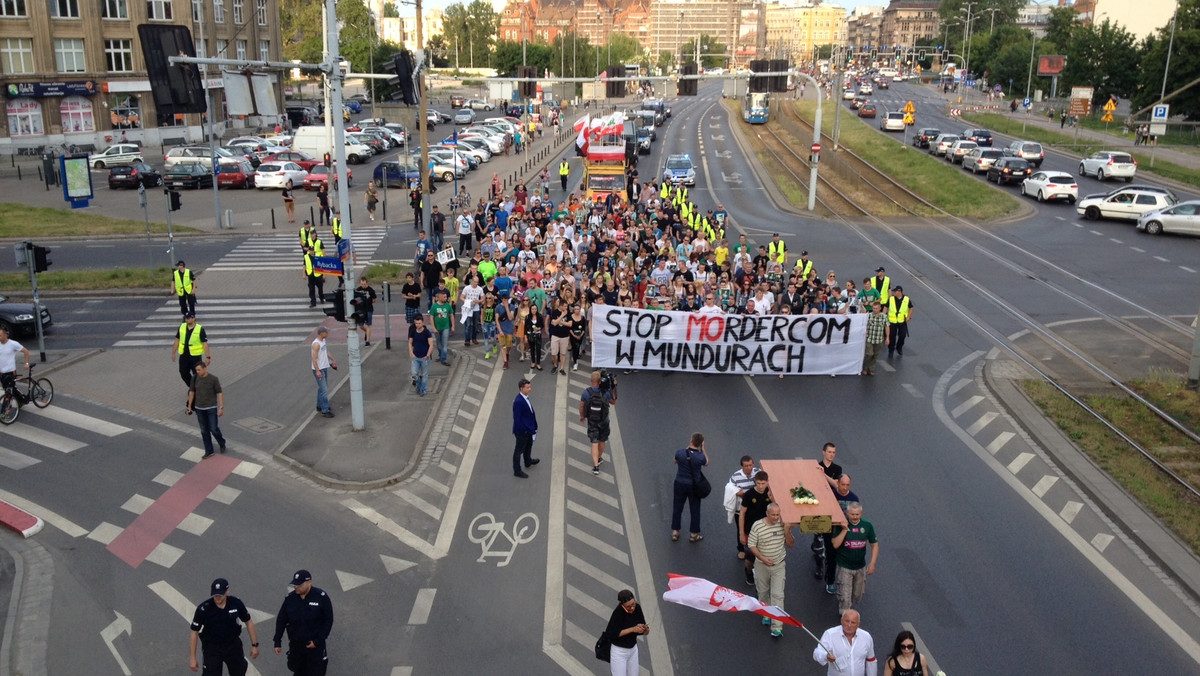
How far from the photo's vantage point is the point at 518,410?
14320 mm

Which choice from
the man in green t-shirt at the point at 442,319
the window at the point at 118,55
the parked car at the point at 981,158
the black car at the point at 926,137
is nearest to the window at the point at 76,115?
the window at the point at 118,55

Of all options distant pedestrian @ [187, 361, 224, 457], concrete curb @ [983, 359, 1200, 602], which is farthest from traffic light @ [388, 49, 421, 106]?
concrete curb @ [983, 359, 1200, 602]

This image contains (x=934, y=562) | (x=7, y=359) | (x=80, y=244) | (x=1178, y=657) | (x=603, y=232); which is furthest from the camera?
(x=80, y=244)

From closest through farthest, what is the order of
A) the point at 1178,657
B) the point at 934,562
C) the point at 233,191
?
the point at 1178,657 → the point at 934,562 → the point at 233,191

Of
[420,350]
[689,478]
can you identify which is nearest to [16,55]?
[420,350]

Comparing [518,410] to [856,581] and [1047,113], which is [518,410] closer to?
[856,581]

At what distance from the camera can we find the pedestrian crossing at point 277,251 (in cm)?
3073

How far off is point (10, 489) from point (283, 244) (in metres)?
21.5

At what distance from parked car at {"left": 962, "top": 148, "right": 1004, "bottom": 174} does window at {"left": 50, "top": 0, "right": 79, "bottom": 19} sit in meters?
59.3

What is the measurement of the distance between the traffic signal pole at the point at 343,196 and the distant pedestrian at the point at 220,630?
7.17 m

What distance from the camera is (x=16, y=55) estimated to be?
61812 millimetres

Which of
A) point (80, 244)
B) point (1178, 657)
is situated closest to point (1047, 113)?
point (80, 244)

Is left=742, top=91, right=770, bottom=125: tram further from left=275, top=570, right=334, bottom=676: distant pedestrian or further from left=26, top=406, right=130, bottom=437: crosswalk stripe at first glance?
left=275, top=570, right=334, bottom=676: distant pedestrian

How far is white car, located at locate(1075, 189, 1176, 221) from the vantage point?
37750mm
